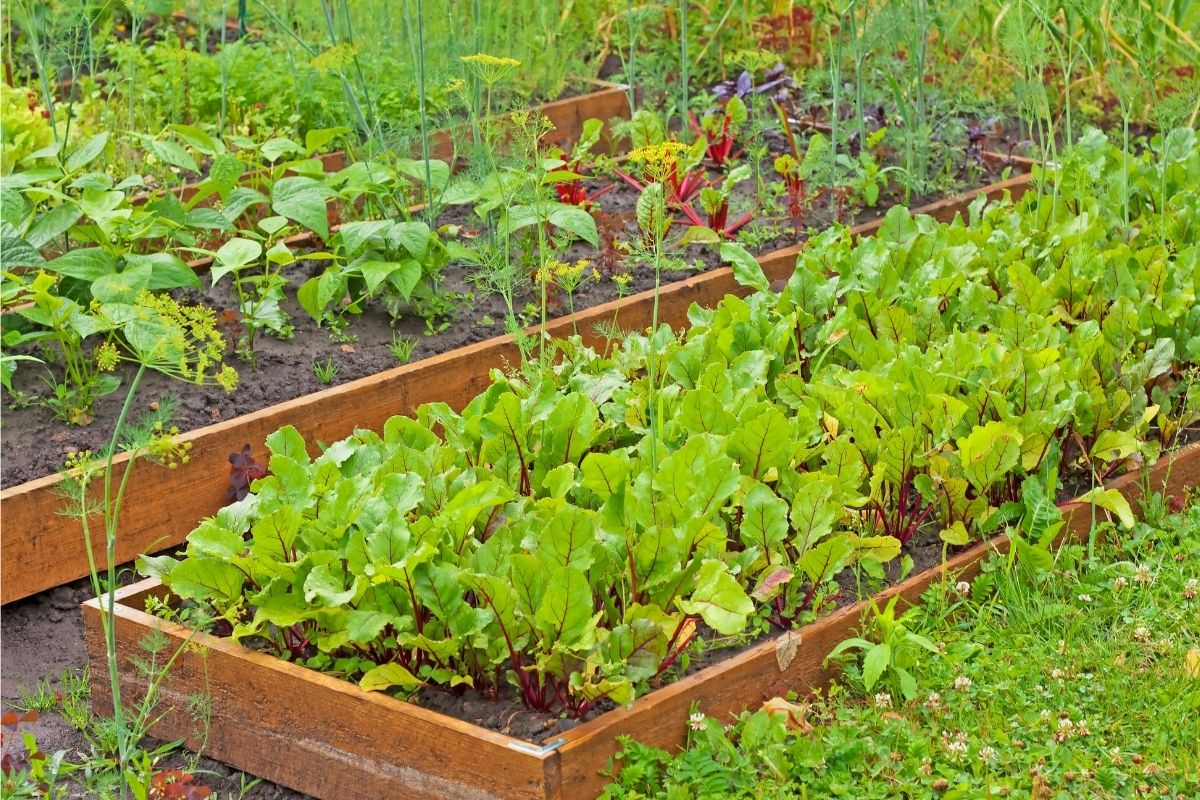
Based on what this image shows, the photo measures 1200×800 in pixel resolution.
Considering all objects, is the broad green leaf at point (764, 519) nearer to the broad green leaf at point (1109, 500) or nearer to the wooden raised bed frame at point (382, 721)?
the wooden raised bed frame at point (382, 721)

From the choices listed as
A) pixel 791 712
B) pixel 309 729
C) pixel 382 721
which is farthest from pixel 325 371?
pixel 791 712

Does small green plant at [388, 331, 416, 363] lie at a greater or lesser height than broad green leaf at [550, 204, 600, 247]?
lesser

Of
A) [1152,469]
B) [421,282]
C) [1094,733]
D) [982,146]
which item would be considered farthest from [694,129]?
[1094,733]

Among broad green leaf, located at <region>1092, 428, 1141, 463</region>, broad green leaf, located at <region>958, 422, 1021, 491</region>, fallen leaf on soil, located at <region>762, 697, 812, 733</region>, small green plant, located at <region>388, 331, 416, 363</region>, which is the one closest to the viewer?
fallen leaf on soil, located at <region>762, 697, 812, 733</region>

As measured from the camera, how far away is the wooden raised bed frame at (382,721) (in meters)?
2.60

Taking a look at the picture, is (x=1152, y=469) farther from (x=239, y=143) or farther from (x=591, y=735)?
(x=239, y=143)

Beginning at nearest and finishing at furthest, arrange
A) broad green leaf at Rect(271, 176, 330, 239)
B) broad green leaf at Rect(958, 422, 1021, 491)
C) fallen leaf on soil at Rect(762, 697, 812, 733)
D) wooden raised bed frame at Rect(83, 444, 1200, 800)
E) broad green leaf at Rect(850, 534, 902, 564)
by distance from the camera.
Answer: wooden raised bed frame at Rect(83, 444, 1200, 800)
fallen leaf on soil at Rect(762, 697, 812, 733)
broad green leaf at Rect(850, 534, 902, 564)
broad green leaf at Rect(958, 422, 1021, 491)
broad green leaf at Rect(271, 176, 330, 239)

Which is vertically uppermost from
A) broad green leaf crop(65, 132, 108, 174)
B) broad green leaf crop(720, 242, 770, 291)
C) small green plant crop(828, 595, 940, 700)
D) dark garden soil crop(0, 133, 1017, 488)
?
broad green leaf crop(65, 132, 108, 174)

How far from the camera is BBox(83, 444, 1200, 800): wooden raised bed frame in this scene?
102 inches

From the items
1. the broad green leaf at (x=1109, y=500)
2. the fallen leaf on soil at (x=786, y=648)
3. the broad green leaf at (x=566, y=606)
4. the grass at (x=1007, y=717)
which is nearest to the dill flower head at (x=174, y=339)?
the broad green leaf at (x=566, y=606)

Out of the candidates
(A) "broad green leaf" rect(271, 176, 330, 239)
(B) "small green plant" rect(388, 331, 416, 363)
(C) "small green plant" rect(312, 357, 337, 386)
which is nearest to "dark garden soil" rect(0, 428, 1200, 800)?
(C) "small green plant" rect(312, 357, 337, 386)

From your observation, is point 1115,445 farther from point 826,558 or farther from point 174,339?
point 174,339

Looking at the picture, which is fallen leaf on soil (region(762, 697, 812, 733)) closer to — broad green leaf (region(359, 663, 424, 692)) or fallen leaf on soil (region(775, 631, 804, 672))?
fallen leaf on soil (region(775, 631, 804, 672))

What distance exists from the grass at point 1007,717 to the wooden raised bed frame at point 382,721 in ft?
0.17
